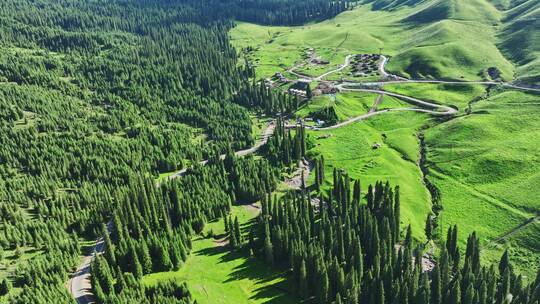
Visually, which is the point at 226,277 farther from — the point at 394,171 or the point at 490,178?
the point at 490,178

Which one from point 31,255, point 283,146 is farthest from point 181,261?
point 283,146

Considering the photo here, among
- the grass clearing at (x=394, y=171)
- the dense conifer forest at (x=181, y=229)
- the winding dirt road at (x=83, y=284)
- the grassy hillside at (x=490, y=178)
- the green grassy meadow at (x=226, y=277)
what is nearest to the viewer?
the dense conifer forest at (x=181, y=229)

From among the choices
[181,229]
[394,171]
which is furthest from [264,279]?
[394,171]

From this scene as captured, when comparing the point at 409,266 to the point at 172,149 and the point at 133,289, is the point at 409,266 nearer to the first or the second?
the point at 133,289

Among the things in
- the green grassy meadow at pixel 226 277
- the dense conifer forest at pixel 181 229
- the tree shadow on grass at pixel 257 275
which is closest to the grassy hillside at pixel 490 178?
the dense conifer forest at pixel 181 229

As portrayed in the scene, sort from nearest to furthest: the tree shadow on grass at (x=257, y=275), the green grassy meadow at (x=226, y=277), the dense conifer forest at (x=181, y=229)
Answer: the dense conifer forest at (x=181, y=229) < the green grassy meadow at (x=226, y=277) < the tree shadow on grass at (x=257, y=275)

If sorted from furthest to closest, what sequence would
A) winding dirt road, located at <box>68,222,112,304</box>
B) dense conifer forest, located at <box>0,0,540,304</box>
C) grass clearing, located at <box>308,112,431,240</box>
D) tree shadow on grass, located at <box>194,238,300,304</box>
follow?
grass clearing, located at <box>308,112,431,240</box> → tree shadow on grass, located at <box>194,238,300,304</box> → winding dirt road, located at <box>68,222,112,304</box> → dense conifer forest, located at <box>0,0,540,304</box>

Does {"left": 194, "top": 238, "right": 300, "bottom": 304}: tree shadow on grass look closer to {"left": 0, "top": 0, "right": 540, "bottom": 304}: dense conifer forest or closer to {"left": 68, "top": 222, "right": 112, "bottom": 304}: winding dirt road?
{"left": 0, "top": 0, "right": 540, "bottom": 304}: dense conifer forest

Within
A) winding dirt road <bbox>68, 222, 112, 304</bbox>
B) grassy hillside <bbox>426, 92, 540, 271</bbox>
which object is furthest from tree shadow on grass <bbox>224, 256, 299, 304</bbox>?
grassy hillside <bbox>426, 92, 540, 271</bbox>

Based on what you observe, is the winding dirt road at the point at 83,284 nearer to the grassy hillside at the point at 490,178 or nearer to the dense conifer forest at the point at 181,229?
the dense conifer forest at the point at 181,229
